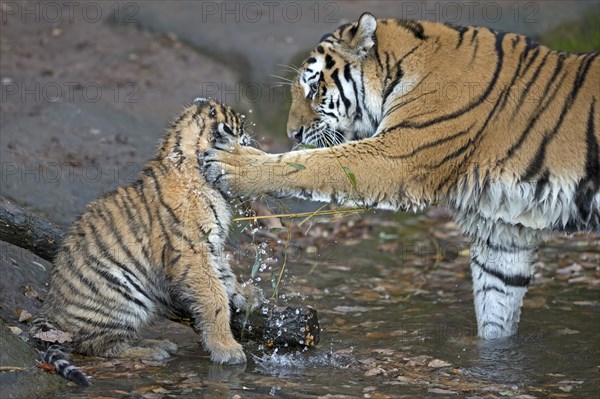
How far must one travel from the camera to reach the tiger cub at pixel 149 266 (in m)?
4.68

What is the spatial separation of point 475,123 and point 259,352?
1590 mm

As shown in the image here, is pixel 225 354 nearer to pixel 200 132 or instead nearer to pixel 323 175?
pixel 323 175

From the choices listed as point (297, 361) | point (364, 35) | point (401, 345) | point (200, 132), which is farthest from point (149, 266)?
point (364, 35)

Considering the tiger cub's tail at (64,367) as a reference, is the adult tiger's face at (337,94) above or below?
above

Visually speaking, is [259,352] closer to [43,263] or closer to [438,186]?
[438,186]

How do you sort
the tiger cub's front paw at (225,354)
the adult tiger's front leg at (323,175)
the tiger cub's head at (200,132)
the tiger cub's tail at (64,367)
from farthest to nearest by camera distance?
the tiger cub's head at (200,132), the adult tiger's front leg at (323,175), the tiger cub's front paw at (225,354), the tiger cub's tail at (64,367)

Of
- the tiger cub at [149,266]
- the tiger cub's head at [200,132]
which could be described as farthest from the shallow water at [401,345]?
the tiger cub's head at [200,132]

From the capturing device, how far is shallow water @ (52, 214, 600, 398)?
445cm

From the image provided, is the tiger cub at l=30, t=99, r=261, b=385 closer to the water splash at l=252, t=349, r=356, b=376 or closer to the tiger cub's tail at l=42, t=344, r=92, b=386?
the water splash at l=252, t=349, r=356, b=376

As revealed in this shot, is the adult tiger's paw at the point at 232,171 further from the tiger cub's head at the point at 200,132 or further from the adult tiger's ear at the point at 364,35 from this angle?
the adult tiger's ear at the point at 364,35

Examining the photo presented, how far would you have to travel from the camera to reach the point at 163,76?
10.6m

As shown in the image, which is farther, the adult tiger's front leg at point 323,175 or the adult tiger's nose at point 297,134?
the adult tiger's nose at point 297,134

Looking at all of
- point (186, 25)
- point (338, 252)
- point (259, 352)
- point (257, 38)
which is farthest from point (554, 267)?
point (186, 25)

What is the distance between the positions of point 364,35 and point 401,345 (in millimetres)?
1666
